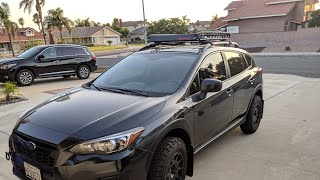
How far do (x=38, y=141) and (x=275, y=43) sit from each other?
30836mm

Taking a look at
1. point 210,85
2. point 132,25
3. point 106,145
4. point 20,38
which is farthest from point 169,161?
point 132,25

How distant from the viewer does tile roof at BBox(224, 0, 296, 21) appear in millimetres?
35719

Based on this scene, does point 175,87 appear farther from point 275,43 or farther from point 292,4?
point 292,4

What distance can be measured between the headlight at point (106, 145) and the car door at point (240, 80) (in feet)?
7.68

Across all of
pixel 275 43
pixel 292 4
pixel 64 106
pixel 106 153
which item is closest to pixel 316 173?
pixel 106 153

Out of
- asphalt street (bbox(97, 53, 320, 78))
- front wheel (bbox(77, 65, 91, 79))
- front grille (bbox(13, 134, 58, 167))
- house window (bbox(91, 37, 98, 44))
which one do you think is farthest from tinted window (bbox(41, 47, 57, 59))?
house window (bbox(91, 37, 98, 44))

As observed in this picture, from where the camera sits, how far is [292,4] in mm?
36219

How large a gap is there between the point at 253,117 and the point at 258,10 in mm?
35188

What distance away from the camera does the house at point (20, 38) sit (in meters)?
58.9

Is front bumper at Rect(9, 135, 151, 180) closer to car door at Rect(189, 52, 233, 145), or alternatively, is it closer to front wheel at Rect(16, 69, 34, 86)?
car door at Rect(189, 52, 233, 145)

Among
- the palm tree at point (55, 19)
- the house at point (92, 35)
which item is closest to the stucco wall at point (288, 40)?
the palm tree at point (55, 19)

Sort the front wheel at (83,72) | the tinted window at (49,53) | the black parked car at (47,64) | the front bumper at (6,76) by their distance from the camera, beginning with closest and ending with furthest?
1. the front bumper at (6,76)
2. the black parked car at (47,64)
3. the tinted window at (49,53)
4. the front wheel at (83,72)

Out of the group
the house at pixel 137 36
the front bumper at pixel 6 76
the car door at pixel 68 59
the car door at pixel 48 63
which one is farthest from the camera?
the house at pixel 137 36

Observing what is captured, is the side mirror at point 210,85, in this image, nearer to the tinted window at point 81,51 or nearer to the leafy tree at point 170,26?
the tinted window at point 81,51
